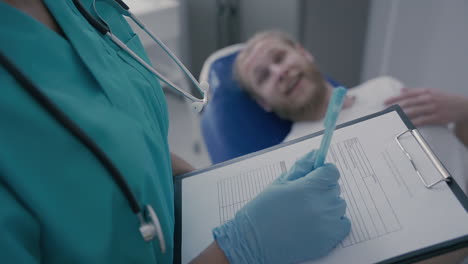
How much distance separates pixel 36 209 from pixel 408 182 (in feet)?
1.90

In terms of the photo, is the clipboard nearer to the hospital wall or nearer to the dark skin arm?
the dark skin arm

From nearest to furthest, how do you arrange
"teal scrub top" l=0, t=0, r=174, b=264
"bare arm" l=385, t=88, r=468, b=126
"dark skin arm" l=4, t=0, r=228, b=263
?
"teal scrub top" l=0, t=0, r=174, b=264
"dark skin arm" l=4, t=0, r=228, b=263
"bare arm" l=385, t=88, r=468, b=126

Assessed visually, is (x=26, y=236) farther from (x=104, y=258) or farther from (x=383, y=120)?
(x=383, y=120)

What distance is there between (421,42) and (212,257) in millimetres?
1811

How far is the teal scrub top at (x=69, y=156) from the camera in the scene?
Answer: 0.40 m

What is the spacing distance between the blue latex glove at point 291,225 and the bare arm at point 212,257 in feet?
0.03

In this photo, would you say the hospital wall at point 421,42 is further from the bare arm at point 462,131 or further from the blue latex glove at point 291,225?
the blue latex glove at point 291,225

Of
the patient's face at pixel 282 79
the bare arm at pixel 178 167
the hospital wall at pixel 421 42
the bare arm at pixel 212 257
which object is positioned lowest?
the hospital wall at pixel 421 42

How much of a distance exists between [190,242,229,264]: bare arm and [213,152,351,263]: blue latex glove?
0.4 inches

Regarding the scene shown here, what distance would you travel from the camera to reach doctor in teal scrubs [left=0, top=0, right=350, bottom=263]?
1.31 ft

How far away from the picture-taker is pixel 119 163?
1.47 ft

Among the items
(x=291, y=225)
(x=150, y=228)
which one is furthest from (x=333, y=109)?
(x=150, y=228)

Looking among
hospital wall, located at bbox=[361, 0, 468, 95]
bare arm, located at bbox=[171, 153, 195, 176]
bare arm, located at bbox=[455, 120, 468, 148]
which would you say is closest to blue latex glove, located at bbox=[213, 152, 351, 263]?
bare arm, located at bbox=[171, 153, 195, 176]

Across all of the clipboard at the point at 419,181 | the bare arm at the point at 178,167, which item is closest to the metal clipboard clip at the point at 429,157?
the clipboard at the point at 419,181
